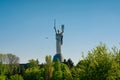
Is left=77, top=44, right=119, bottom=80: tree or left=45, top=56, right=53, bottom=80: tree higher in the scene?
left=45, top=56, right=53, bottom=80: tree

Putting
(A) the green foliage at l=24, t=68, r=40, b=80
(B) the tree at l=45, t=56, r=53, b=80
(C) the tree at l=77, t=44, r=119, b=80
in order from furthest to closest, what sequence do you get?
(A) the green foliage at l=24, t=68, r=40, b=80, (B) the tree at l=45, t=56, r=53, b=80, (C) the tree at l=77, t=44, r=119, b=80

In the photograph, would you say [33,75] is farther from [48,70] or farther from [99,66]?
[99,66]

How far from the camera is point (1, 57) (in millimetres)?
132625

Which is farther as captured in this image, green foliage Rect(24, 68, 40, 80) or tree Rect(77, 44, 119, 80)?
green foliage Rect(24, 68, 40, 80)

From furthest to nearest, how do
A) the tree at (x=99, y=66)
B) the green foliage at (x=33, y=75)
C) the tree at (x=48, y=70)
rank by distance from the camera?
the green foliage at (x=33, y=75) < the tree at (x=48, y=70) < the tree at (x=99, y=66)

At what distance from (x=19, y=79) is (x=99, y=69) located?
2122 inches

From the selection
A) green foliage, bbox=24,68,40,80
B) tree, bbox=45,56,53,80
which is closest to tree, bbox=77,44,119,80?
tree, bbox=45,56,53,80

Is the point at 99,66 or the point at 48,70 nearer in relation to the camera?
the point at 99,66

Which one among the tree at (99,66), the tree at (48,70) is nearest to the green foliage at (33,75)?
the tree at (48,70)

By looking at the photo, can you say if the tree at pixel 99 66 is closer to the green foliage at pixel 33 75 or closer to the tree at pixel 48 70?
the tree at pixel 48 70

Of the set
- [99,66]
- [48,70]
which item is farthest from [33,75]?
[99,66]

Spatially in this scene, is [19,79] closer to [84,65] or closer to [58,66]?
[58,66]

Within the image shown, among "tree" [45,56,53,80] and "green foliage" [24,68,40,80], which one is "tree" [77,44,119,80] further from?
"green foliage" [24,68,40,80]

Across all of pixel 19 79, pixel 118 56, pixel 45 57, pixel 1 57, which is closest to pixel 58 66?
pixel 45 57
